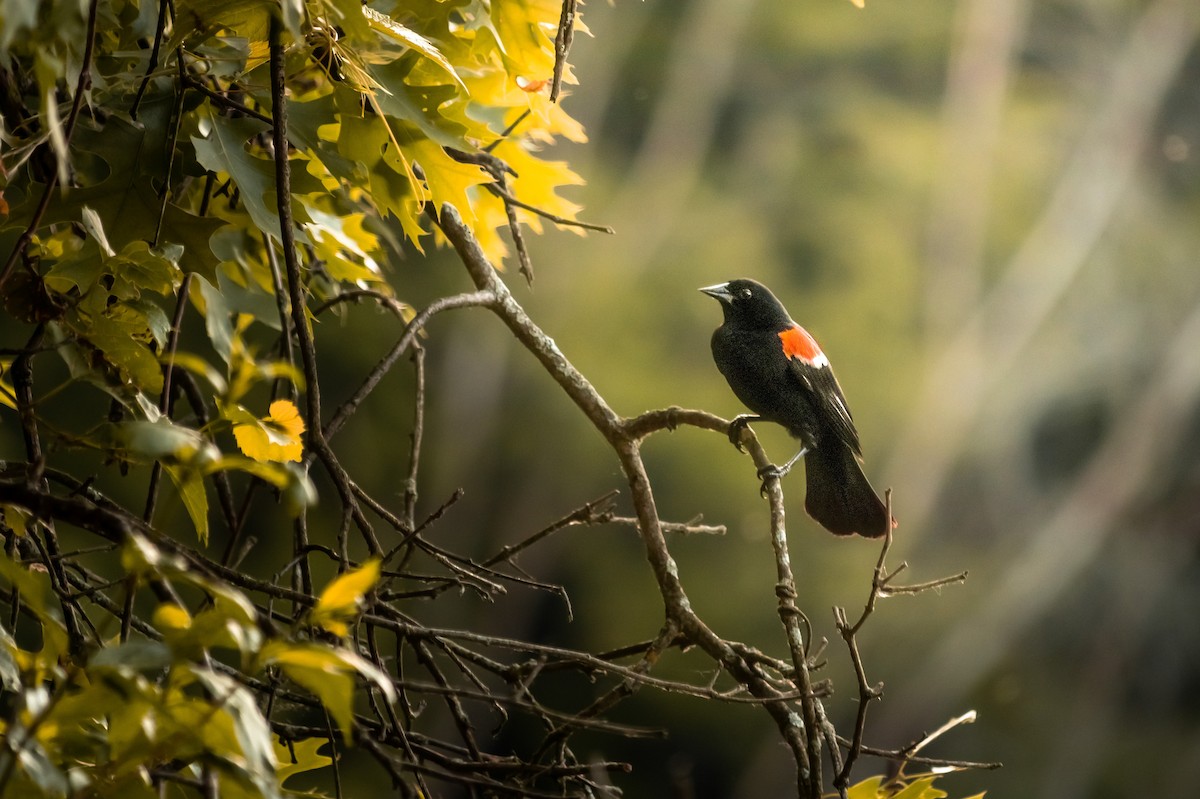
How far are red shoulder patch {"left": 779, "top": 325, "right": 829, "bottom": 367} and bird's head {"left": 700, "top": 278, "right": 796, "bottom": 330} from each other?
3cm

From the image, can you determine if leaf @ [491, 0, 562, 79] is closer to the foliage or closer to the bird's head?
the foliage

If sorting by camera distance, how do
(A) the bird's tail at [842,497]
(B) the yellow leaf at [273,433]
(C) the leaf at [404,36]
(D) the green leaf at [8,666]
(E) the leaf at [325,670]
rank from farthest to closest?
(A) the bird's tail at [842,497] → (C) the leaf at [404,36] → (B) the yellow leaf at [273,433] → (D) the green leaf at [8,666] → (E) the leaf at [325,670]

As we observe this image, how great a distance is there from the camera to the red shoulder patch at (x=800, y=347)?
70.6 inches

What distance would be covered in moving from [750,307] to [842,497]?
381 millimetres

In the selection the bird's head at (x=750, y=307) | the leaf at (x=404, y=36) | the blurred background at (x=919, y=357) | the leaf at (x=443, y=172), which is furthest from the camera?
the blurred background at (x=919, y=357)

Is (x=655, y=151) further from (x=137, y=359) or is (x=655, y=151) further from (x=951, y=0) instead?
(x=137, y=359)

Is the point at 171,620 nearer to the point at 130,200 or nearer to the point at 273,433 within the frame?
the point at 273,433

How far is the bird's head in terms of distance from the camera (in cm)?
187

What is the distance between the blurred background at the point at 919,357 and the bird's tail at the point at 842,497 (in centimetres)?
197

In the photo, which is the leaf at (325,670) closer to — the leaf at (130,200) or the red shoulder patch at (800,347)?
the leaf at (130,200)

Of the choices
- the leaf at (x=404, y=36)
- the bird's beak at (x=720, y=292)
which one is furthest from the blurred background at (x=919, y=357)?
the leaf at (x=404, y=36)

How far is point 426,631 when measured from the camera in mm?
854

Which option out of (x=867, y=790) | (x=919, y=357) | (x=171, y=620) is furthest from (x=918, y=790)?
(x=919, y=357)

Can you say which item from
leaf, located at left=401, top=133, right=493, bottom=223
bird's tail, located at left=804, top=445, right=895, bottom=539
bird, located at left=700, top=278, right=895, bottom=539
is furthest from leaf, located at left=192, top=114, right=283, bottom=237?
bird's tail, located at left=804, top=445, right=895, bottom=539
